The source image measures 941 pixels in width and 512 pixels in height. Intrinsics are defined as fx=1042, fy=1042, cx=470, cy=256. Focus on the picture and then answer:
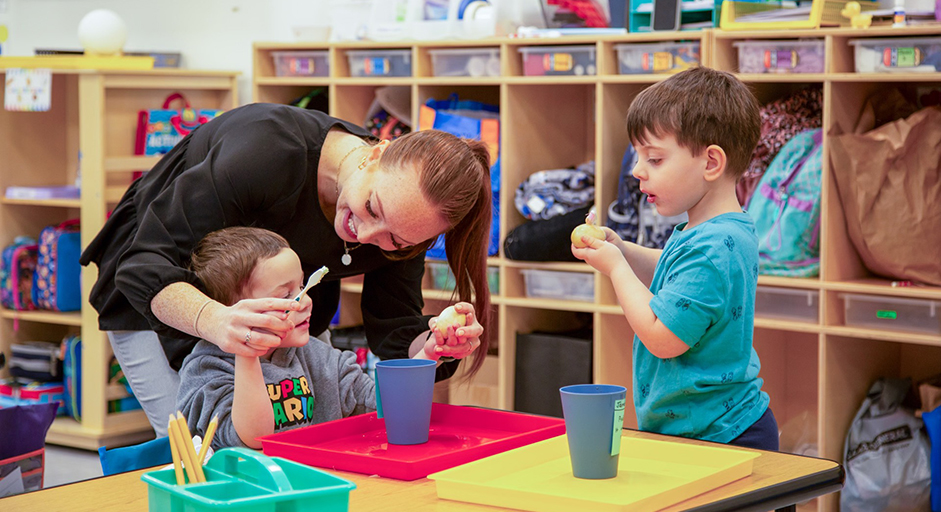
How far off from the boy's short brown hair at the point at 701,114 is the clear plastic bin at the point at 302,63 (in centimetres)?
232

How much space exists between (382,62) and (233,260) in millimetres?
2128

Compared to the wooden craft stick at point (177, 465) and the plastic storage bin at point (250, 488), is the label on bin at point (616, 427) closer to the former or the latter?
the plastic storage bin at point (250, 488)

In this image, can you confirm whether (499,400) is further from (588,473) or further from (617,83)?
(588,473)

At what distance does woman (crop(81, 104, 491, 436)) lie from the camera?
5.69 ft

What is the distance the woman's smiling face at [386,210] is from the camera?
5.73 feet

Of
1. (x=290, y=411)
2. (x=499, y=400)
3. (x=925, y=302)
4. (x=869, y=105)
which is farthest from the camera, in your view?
(x=499, y=400)

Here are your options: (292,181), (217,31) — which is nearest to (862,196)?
(292,181)

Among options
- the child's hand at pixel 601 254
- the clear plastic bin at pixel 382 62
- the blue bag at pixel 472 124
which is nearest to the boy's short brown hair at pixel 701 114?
the child's hand at pixel 601 254

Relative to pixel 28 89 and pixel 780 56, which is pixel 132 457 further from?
pixel 28 89

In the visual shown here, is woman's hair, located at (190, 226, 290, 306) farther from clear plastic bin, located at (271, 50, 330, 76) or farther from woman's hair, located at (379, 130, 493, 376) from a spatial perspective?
clear plastic bin, located at (271, 50, 330, 76)

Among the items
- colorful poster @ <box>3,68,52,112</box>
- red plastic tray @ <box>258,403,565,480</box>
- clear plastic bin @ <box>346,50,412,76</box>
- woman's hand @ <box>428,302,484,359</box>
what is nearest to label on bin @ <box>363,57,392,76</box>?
clear plastic bin @ <box>346,50,412,76</box>

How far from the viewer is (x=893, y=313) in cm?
292

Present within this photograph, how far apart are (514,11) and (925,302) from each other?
167 cm

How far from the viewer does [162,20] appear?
4719 mm
